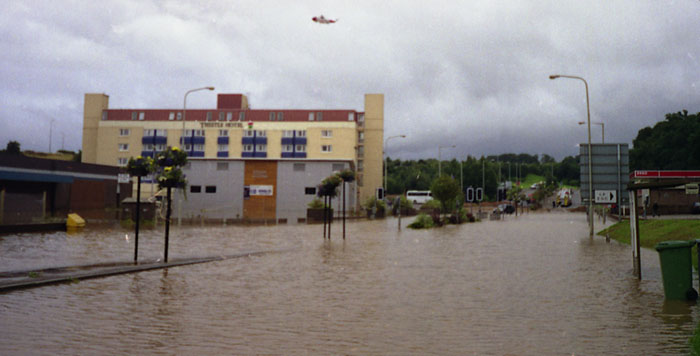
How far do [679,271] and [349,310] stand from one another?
Answer: 19.6 feet

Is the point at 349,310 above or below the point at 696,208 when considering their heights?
below

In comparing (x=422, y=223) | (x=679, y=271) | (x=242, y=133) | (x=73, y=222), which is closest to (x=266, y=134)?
(x=242, y=133)

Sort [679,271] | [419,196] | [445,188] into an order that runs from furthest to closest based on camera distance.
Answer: [419,196] → [445,188] → [679,271]

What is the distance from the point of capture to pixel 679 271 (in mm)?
10070

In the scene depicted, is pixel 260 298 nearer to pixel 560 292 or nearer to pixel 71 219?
pixel 560 292

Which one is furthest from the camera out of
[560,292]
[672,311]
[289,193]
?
[289,193]

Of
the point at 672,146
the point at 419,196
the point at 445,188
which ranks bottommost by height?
the point at 445,188

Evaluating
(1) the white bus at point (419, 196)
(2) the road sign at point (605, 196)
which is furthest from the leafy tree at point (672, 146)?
(2) the road sign at point (605, 196)

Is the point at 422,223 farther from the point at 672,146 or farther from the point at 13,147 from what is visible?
the point at 13,147

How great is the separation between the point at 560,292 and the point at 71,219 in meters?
28.3

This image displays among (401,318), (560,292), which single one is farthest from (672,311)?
(401,318)

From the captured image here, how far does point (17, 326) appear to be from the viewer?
7.52m

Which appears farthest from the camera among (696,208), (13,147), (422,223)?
(13,147)

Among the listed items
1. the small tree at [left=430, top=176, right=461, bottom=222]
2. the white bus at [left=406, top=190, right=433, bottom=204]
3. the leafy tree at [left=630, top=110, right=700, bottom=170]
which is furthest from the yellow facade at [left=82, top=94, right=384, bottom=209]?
the leafy tree at [left=630, top=110, right=700, bottom=170]
